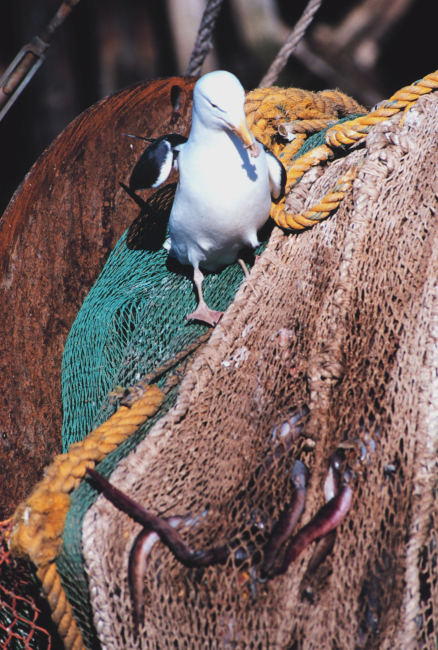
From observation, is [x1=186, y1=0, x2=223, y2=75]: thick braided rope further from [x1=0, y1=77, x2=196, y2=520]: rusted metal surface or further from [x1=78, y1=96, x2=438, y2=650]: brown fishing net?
[x1=78, y1=96, x2=438, y2=650]: brown fishing net

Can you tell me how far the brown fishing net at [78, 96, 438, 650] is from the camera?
1.32 m

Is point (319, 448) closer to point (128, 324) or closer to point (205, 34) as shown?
point (128, 324)

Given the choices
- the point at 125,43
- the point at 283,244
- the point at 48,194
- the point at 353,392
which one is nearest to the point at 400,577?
the point at 353,392

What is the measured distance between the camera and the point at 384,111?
1.95m

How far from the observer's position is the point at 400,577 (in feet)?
4.18

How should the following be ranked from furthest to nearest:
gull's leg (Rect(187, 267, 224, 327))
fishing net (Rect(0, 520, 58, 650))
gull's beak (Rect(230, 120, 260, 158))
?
gull's leg (Rect(187, 267, 224, 327)), gull's beak (Rect(230, 120, 260, 158)), fishing net (Rect(0, 520, 58, 650))

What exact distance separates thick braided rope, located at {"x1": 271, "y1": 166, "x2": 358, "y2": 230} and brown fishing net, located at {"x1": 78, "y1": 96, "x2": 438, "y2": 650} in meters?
0.04

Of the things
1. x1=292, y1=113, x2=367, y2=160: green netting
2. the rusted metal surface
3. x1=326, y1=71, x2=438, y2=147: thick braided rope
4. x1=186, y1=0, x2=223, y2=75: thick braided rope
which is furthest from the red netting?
x1=186, y1=0, x2=223, y2=75: thick braided rope

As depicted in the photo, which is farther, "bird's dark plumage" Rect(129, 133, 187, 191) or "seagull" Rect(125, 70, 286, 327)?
"bird's dark plumage" Rect(129, 133, 187, 191)

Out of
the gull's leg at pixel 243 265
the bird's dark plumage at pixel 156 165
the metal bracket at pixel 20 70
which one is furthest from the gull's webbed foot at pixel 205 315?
the metal bracket at pixel 20 70

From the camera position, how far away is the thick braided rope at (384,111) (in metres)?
1.91

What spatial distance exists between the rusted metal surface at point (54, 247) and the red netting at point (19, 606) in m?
0.54

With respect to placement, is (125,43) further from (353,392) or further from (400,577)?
(400,577)

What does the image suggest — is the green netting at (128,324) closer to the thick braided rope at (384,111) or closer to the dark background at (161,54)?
the thick braided rope at (384,111)
